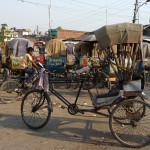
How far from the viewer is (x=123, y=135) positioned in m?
5.97

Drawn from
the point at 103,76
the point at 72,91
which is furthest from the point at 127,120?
the point at 72,91

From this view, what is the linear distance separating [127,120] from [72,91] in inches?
258

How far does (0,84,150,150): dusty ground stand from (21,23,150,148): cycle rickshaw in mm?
258

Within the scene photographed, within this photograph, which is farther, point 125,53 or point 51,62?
point 51,62

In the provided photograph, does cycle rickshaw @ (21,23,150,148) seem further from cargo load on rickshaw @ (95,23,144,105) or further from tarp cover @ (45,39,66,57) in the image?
tarp cover @ (45,39,66,57)

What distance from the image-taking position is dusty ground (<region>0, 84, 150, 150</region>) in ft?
18.5

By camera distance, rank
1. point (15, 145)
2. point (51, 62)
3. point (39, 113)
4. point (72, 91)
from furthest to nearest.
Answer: point (51, 62)
point (72, 91)
point (39, 113)
point (15, 145)

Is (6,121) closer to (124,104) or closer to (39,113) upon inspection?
(39,113)

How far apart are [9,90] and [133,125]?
5.23m

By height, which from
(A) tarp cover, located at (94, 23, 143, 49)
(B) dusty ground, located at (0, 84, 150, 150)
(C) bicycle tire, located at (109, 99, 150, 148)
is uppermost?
(A) tarp cover, located at (94, 23, 143, 49)

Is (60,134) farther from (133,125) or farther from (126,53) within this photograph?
(126,53)

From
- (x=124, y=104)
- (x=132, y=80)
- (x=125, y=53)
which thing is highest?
(x=125, y=53)

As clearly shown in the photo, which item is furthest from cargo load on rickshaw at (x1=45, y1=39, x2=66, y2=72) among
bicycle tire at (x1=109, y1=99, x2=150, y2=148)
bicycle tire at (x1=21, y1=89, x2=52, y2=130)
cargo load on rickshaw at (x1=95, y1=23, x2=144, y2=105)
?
bicycle tire at (x1=109, y1=99, x2=150, y2=148)

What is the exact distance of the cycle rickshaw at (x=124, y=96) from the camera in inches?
228
